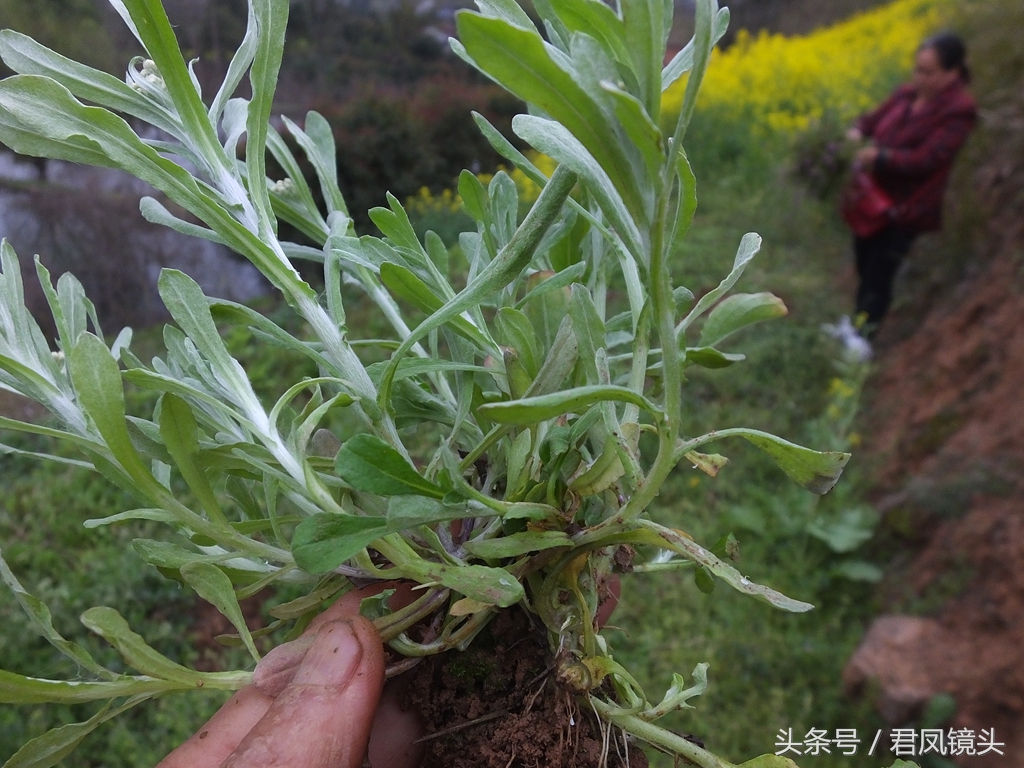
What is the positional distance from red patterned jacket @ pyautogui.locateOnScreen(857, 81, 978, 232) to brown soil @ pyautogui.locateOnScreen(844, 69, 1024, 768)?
0.44m

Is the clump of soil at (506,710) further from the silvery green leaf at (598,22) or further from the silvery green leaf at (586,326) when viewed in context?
the silvery green leaf at (598,22)

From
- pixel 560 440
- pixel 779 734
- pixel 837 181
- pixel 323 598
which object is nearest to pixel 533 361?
pixel 560 440

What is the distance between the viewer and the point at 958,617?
195 cm

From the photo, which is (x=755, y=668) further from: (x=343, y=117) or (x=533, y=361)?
(x=343, y=117)

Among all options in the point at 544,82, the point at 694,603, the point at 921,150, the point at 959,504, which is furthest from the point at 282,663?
the point at 921,150

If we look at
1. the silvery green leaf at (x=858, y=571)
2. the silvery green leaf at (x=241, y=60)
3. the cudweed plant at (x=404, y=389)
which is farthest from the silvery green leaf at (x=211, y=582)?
the silvery green leaf at (x=858, y=571)

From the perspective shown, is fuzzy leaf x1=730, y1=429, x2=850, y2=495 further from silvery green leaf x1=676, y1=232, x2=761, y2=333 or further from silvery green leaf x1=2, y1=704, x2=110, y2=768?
silvery green leaf x1=2, y1=704, x2=110, y2=768

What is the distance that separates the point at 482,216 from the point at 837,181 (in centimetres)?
434

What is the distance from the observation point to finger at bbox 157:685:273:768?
797mm

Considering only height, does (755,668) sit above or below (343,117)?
below

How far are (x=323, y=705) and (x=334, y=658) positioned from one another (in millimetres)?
58

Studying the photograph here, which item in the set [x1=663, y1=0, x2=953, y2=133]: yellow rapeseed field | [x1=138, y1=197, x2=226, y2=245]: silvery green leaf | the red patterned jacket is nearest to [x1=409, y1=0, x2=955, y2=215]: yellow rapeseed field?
[x1=663, y1=0, x2=953, y2=133]: yellow rapeseed field

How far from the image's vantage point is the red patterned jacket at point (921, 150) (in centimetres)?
287

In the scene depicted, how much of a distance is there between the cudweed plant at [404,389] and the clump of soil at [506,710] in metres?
0.03
